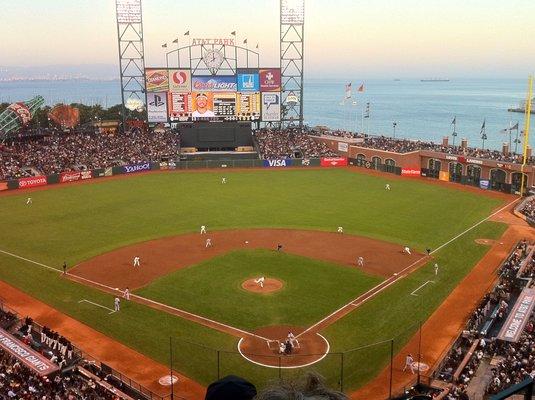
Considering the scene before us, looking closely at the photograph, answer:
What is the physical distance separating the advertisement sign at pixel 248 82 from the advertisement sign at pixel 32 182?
1175 inches

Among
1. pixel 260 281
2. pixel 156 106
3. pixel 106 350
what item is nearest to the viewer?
pixel 106 350

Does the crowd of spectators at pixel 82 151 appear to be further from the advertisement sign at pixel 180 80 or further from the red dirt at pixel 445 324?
the red dirt at pixel 445 324

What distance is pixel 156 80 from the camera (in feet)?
247

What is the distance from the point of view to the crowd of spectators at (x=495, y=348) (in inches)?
793

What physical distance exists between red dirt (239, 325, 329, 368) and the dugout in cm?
5257

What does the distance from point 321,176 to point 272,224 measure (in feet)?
80.2

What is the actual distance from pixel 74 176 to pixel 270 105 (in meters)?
30.1

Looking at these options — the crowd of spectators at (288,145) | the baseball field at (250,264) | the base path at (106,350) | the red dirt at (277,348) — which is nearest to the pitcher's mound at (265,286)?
the baseball field at (250,264)

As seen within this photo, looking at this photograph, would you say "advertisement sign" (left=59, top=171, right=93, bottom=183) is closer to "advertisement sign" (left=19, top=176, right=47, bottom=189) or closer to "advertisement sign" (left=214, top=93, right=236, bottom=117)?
"advertisement sign" (left=19, top=176, right=47, bottom=189)

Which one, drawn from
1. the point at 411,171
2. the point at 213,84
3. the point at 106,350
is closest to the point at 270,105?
the point at 213,84

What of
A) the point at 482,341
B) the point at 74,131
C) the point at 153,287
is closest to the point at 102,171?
the point at 74,131

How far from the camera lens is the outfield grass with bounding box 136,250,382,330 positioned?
27322 millimetres

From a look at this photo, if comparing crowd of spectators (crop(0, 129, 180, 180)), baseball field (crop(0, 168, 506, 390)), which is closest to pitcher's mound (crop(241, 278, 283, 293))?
baseball field (crop(0, 168, 506, 390))

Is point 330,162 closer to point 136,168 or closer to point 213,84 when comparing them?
point 213,84
